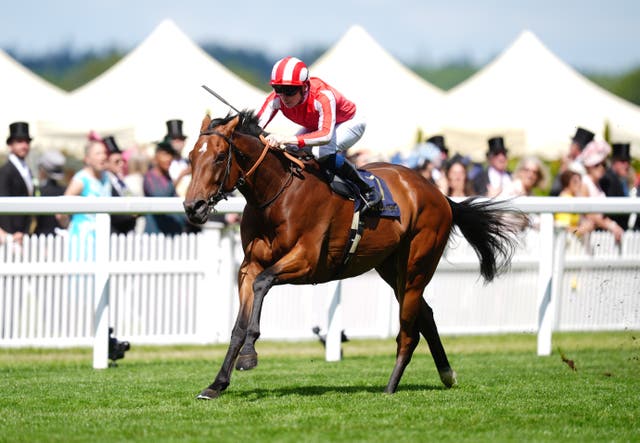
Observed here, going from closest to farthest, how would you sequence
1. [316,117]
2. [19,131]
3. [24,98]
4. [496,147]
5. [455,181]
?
[316,117]
[19,131]
[455,181]
[496,147]
[24,98]

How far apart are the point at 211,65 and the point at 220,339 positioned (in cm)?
1076

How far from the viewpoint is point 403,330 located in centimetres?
873

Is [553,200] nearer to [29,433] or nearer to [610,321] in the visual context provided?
[610,321]

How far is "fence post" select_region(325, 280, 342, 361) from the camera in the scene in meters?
10.8

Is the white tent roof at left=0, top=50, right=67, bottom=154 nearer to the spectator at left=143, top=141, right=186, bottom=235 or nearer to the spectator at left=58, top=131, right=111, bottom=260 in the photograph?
the spectator at left=143, top=141, right=186, bottom=235

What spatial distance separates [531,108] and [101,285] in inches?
586

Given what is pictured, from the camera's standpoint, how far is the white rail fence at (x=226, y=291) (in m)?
10.3

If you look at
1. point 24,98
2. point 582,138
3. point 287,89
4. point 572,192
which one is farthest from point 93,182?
point 24,98

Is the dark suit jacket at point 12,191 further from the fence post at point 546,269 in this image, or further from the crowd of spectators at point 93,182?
the fence post at point 546,269

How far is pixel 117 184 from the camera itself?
12688 millimetres

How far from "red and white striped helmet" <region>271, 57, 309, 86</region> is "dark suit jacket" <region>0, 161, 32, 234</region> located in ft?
16.2

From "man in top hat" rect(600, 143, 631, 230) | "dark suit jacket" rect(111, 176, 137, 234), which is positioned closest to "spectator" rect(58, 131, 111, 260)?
"dark suit jacket" rect(111, 176, 137, 234)

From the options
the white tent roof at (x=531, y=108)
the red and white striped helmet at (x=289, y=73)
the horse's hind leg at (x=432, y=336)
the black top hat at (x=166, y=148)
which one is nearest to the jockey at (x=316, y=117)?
the red and white striped helmet at (x=289, y=73)

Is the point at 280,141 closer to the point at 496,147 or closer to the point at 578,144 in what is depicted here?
the point at 496,147
